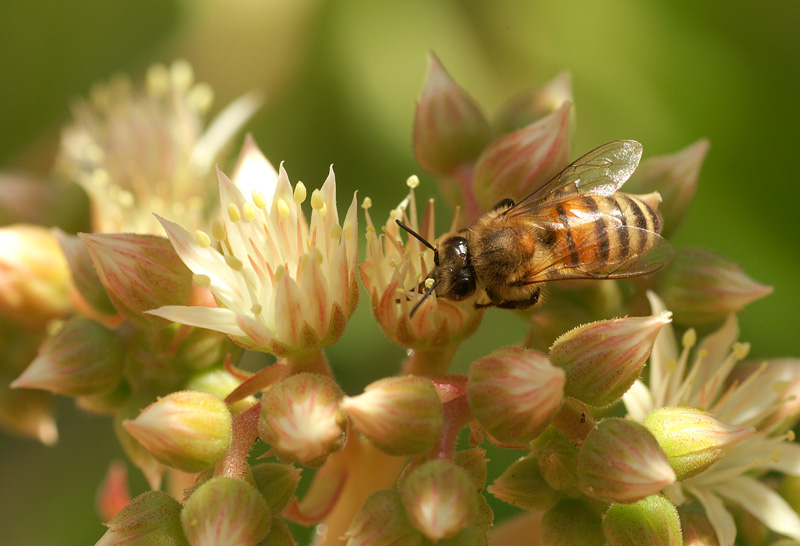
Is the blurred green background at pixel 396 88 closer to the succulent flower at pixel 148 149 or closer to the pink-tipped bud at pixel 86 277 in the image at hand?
the succulent flower at pixel 148 149

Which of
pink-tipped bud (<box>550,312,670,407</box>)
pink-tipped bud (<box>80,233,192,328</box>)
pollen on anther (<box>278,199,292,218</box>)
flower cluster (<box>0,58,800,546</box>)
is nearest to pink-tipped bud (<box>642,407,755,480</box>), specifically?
flower cluster (<box>0,58,800,546</box>)

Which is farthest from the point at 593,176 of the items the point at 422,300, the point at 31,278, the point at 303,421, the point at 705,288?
the point at 31,278

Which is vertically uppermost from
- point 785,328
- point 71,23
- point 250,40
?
point 71,23

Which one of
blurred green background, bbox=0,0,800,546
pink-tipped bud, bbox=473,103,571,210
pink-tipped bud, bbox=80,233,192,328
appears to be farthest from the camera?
blurred green background, bbox=0,0,800,546

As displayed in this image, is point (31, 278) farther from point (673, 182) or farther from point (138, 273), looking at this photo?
point (673, 182)

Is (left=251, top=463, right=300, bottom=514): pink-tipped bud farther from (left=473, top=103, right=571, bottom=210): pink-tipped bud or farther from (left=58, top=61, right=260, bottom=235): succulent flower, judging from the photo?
(left=58, top=61, right=260, bottom=235): succulent flower

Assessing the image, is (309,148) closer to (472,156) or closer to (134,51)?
(134,51)

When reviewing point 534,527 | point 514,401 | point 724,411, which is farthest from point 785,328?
point 514,401
